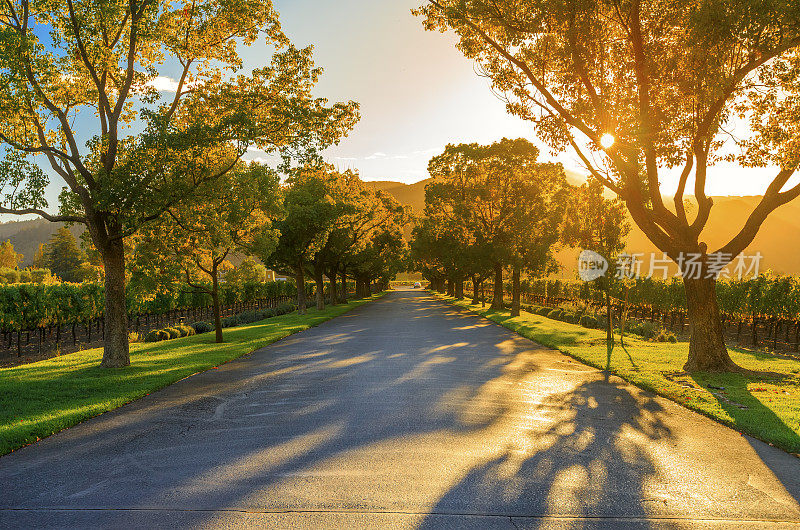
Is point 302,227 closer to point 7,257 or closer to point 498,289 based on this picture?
point 498,289

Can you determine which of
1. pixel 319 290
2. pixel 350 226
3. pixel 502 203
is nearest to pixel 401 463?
pixel 502 203

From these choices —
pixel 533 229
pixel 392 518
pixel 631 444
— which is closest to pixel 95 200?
pixel 392 518

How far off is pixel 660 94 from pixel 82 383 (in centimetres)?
1645

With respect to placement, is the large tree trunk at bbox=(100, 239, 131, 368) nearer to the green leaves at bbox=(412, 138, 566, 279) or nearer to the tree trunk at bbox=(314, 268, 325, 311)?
the green leaves at bbox=(412, 138, 566, 279)

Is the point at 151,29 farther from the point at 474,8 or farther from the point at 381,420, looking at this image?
the point at 381,420

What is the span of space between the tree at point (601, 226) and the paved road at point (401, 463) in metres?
9.42

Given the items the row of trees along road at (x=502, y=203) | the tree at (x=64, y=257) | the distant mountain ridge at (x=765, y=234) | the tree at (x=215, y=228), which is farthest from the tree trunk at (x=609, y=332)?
the distant mountain ridge at (x=765, y=234)

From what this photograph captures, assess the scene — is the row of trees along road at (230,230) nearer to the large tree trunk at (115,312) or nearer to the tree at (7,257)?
the large tree trunk at (115,312)

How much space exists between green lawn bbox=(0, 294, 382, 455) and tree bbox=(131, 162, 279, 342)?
3.32 meters

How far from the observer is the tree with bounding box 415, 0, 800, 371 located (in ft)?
39.8

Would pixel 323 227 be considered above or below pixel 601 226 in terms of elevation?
above

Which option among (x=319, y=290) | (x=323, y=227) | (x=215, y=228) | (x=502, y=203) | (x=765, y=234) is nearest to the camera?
(x=215, y=228)

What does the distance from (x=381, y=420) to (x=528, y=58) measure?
38.5 ft

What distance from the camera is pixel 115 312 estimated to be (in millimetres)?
14438
